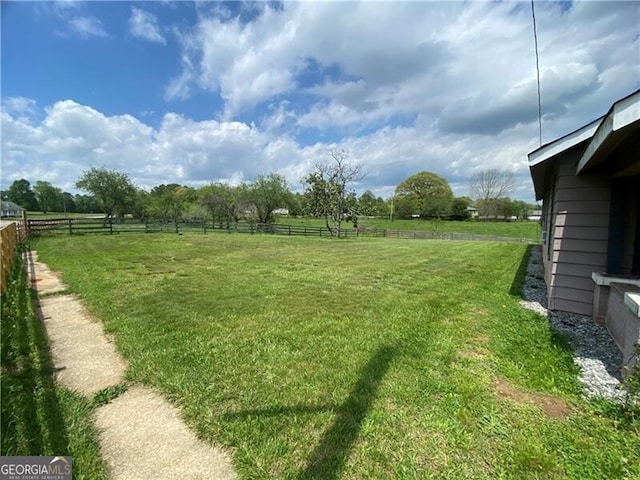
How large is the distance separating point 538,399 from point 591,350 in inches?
60.8

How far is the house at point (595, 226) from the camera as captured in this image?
371 centimetres

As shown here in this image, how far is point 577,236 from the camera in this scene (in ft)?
14.9

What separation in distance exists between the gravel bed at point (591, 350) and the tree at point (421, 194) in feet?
171

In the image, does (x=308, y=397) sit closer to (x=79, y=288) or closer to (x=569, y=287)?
(x=569, y=287)

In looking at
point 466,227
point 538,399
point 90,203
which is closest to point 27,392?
point 538,399

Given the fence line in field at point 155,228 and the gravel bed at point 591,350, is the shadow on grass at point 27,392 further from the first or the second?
the fence line in field at point 155,228

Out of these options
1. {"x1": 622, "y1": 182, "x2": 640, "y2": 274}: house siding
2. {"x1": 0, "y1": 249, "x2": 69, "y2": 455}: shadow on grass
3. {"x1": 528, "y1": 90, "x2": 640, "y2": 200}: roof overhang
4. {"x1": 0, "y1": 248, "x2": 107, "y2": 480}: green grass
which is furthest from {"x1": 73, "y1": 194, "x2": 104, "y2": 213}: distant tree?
{"x1": 622, "y1": 182, "x2": 640, "y2": 274}: house siding

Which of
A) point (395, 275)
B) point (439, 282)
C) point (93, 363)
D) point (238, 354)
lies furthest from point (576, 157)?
point (93, 363)

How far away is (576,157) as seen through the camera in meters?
4.59

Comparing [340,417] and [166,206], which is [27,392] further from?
[166,206]

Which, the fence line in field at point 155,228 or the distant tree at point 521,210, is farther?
the distant tree at point 521,210

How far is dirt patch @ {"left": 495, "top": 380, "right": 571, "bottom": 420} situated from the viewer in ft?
7.79

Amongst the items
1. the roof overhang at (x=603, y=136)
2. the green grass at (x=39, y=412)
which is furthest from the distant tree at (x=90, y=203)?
the roof overhang at (x=603, y=136)

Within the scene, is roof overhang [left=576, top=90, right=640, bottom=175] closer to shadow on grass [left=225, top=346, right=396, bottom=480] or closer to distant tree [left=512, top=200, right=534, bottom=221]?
shadow on grass [left=225, top=346, right=396, bottom=480]
